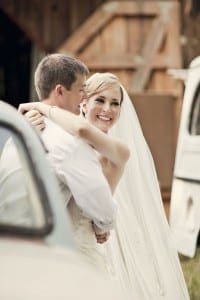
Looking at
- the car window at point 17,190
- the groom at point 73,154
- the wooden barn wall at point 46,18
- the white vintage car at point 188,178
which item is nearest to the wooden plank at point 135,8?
the wooden barn wall at point 46,18

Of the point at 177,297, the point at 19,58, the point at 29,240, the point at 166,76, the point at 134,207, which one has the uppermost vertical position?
the point at 29,240

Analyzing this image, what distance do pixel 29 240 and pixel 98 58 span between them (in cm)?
884

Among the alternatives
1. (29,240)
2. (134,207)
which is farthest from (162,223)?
(29,240)

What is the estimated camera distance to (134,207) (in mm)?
6176

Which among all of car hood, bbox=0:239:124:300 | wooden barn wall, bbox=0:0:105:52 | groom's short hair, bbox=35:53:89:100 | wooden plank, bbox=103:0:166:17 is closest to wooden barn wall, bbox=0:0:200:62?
wooden barn wall, bbox=0:0:105:52

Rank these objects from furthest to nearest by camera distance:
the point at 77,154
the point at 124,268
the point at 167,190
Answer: the point at 167,190
the point at 124,268
the point at 77,154

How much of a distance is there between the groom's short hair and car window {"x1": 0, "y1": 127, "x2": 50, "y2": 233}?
56 cm

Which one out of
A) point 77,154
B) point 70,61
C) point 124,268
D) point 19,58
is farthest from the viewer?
point 19,58

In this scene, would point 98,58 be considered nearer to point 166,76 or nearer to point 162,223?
point 166,76

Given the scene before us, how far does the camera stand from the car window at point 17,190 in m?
3.46

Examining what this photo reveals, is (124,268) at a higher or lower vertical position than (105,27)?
higher

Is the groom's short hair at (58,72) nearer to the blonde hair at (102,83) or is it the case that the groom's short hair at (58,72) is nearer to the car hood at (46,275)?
the blonde hair at (102,83)

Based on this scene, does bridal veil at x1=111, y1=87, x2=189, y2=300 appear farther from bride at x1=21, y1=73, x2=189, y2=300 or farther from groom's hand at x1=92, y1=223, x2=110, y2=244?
groom's hand at x1=92, y1=223, x2=110, y2=244

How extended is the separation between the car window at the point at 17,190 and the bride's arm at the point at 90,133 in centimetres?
34
